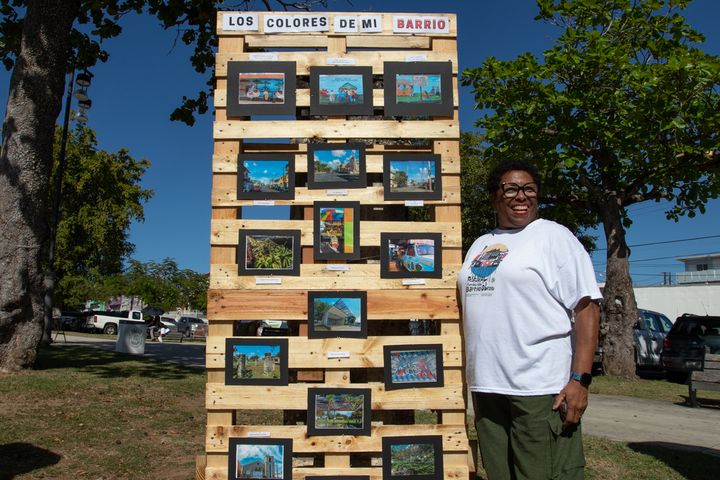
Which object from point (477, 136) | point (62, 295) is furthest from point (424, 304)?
point (62, 295)

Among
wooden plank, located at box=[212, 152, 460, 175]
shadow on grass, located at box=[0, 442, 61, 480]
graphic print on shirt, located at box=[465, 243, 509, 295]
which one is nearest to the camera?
graphic print on shirt, located at box=[465, 243, 509, 295]

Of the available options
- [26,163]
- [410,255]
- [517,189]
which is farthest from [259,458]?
[26,163]

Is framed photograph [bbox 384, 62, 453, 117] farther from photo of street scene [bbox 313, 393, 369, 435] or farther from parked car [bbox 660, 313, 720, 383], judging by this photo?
parked car [bbox 660, 313, 720, 383]

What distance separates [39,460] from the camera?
5.67 m

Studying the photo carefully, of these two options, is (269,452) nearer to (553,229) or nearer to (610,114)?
(553,229)

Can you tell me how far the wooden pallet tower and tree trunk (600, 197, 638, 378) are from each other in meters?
11.5

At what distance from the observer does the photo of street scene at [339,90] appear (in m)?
4.08

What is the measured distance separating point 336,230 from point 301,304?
54 centimetres

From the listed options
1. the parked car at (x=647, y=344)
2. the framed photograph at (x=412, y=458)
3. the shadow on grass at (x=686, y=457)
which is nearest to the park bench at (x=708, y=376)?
the shadow on grass at (x=686, y=457)

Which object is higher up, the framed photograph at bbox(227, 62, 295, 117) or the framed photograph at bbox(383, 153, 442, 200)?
the framed photograph at bbox(227, 62, 295, 117)

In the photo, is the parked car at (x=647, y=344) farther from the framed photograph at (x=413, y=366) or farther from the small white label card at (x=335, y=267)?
the small white label card at (x=335, y=267)

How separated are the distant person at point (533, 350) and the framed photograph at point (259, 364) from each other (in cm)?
126

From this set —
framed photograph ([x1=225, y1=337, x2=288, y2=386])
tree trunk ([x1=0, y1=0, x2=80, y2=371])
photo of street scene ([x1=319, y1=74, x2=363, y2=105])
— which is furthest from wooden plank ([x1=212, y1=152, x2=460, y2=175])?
tree trunk ([x1=0, y1=0, x2=80, y2=371])

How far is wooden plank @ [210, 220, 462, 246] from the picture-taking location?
3.97 m
